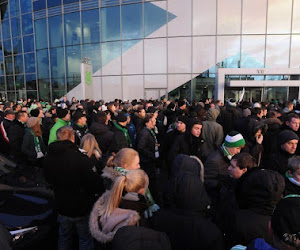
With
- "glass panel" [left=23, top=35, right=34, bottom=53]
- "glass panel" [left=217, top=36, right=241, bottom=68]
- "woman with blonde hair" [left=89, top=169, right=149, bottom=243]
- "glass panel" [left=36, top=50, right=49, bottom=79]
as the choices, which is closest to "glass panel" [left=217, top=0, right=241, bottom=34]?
"glass panel" [left=217, top=36, right=241, bottom=68]

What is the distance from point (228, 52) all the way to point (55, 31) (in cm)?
1576

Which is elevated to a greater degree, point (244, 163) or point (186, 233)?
point (244, 163)

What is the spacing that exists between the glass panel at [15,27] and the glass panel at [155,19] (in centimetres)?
1435

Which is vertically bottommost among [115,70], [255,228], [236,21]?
[255,228]

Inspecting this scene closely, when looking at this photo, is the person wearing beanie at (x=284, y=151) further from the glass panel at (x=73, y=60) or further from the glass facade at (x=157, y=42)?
the glass panel at (x=73, y=60)

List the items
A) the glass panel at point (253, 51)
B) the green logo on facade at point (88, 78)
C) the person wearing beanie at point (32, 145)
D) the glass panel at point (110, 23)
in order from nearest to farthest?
the person wearing beanie at point (32, 145) → the green logo on facade at point (88, 78) → the glass panel at point (253, 51) → the glass panel at point (110, 23)

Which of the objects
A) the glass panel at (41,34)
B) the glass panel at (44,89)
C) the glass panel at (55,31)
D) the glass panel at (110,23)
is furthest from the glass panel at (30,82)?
the glass panel at (110,23)

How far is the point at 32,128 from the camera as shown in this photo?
5.14 metres

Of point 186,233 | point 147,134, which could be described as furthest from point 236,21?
point 186,233

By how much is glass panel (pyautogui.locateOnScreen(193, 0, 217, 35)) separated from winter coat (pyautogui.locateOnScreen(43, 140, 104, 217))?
58.2 feet

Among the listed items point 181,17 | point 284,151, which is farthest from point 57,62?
point 284,151

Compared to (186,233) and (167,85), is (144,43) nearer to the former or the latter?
(167,85)

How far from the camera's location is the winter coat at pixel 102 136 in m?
5.17

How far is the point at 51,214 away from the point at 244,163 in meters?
2.86
